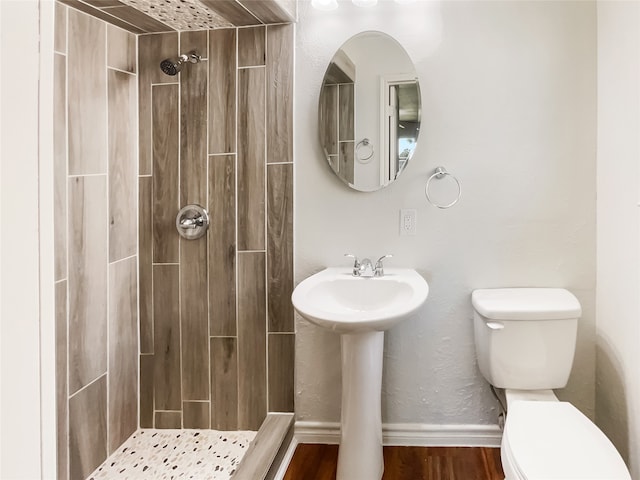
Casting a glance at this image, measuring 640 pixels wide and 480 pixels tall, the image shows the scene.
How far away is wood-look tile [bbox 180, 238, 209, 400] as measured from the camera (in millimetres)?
2693

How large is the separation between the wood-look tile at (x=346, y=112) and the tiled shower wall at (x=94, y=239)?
952 mm

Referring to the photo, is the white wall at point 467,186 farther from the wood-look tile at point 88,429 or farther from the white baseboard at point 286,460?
the wood-look tile at point 88,429

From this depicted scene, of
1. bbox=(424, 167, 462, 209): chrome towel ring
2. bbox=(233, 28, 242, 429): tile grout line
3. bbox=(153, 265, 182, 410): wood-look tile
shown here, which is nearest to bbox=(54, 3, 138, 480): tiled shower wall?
bbox=(153, 265, 182, 410): wood-look tile

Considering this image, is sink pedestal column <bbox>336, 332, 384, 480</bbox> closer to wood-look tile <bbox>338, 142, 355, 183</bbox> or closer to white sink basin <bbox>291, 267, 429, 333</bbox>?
white sink basin <bbox>291, 267, 429, 333</bbox>

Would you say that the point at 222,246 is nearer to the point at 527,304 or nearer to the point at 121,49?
→ the point at 121,49

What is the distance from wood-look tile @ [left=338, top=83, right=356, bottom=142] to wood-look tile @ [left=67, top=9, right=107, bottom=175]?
101 centimetres

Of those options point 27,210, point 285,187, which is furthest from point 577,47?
point 27,210

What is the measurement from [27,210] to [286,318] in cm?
212

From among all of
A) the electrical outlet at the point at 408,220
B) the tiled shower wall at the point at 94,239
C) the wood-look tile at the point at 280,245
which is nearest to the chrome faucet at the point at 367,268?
the electrical outlet at the point at 408,220

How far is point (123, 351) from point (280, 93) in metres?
1.36

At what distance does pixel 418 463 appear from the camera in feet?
8.21

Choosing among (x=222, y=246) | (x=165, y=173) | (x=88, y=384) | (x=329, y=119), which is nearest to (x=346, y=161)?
(x=329, y=119)

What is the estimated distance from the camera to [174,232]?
8.85ft

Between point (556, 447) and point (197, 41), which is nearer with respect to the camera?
point (556, 447)
